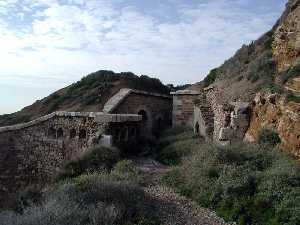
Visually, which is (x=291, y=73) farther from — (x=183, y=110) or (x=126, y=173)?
(x=183, y=110)

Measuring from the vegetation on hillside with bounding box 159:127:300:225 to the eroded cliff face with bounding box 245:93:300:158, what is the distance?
0.31m

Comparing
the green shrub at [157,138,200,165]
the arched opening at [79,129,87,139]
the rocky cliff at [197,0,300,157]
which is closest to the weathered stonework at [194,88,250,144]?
the rocky cliff at [197,0,300,157]

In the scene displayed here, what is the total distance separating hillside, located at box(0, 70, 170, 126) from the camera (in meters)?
23.6

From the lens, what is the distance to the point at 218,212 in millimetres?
8406

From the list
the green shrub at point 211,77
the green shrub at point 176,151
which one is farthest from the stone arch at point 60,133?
the green shrub at point 211,77

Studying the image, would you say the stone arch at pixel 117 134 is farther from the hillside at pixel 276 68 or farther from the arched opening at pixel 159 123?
the arched opening at pixel 159 123

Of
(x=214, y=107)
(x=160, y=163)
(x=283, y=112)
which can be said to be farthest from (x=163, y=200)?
(x=214, y=107)

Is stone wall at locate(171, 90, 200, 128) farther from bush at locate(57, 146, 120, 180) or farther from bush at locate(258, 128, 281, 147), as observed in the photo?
bush at locate(258, 128, 281, 147)

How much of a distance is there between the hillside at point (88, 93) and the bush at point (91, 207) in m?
13.4

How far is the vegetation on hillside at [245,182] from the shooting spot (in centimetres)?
755

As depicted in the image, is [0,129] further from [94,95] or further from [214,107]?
[214,107]

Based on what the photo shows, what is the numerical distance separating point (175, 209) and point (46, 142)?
1016 centimetres

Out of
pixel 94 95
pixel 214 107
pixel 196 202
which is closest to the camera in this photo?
pixel 196 202

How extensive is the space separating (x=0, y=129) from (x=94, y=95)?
706cm
